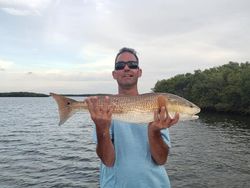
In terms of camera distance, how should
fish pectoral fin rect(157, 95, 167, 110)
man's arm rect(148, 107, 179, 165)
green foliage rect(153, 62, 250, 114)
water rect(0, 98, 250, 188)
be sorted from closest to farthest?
man's arm rect(148, 107, 179, 165) → fish pectoral fin rect(157, 95, 167, 110) → water rect(0, 98, 250, 188) → green foliage rect(153, 62, 250, 114)

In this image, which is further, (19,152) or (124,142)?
(19,152)

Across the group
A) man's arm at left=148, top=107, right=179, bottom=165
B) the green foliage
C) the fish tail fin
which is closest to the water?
the fish tail fin

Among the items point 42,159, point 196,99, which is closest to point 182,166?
point 42,159

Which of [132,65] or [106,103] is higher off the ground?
[132,65]

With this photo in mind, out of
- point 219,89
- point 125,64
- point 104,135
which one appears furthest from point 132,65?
point 219,89

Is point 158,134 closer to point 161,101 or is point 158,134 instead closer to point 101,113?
point 161,101

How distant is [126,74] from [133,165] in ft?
3.80

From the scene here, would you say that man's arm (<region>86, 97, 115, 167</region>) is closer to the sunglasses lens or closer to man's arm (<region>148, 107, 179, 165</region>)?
man's arm (<region>148, 107, 179, 165</region>)

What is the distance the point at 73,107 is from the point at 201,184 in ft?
48.9

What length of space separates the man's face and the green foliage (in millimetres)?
71004

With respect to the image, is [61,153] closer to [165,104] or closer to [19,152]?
[19,152]

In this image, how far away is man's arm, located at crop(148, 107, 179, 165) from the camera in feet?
14.6

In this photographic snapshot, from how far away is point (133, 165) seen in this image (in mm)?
4480

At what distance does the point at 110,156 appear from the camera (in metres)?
4.49
